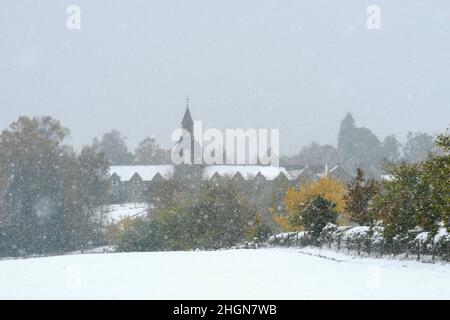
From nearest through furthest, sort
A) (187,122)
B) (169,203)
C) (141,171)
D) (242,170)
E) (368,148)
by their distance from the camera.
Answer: (169,203)
(242,170)
(187,122)
(141,171)
(368,148)

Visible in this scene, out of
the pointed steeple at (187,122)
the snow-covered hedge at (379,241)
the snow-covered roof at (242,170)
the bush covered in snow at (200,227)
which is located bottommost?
the bush covered in snow at (200,227)

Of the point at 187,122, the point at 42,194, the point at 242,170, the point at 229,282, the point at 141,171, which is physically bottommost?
the point at 42,194

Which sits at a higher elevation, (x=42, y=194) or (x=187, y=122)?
(x=187, y=122)

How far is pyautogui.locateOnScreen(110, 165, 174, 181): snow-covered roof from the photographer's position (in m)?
106

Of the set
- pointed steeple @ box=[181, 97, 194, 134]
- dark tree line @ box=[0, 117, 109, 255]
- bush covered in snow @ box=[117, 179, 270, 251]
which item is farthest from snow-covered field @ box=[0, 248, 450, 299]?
pointed steeple @ box=[181, 97, 194, 134]

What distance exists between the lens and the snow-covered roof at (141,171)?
105506mm

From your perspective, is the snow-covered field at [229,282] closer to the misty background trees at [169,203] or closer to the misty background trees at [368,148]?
the misty background trees at [169,203]

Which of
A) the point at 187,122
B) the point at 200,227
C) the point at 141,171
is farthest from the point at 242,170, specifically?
Answer: the point at 200,227

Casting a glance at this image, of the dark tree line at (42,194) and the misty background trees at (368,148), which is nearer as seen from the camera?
the dark tree line at (42,194)

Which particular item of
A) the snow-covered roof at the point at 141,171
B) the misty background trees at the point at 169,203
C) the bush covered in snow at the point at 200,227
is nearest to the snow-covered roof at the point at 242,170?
the snow-covered roof at the point at 141,171

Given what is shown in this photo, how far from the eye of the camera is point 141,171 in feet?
352

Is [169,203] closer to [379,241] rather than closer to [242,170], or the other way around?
[379,241]
